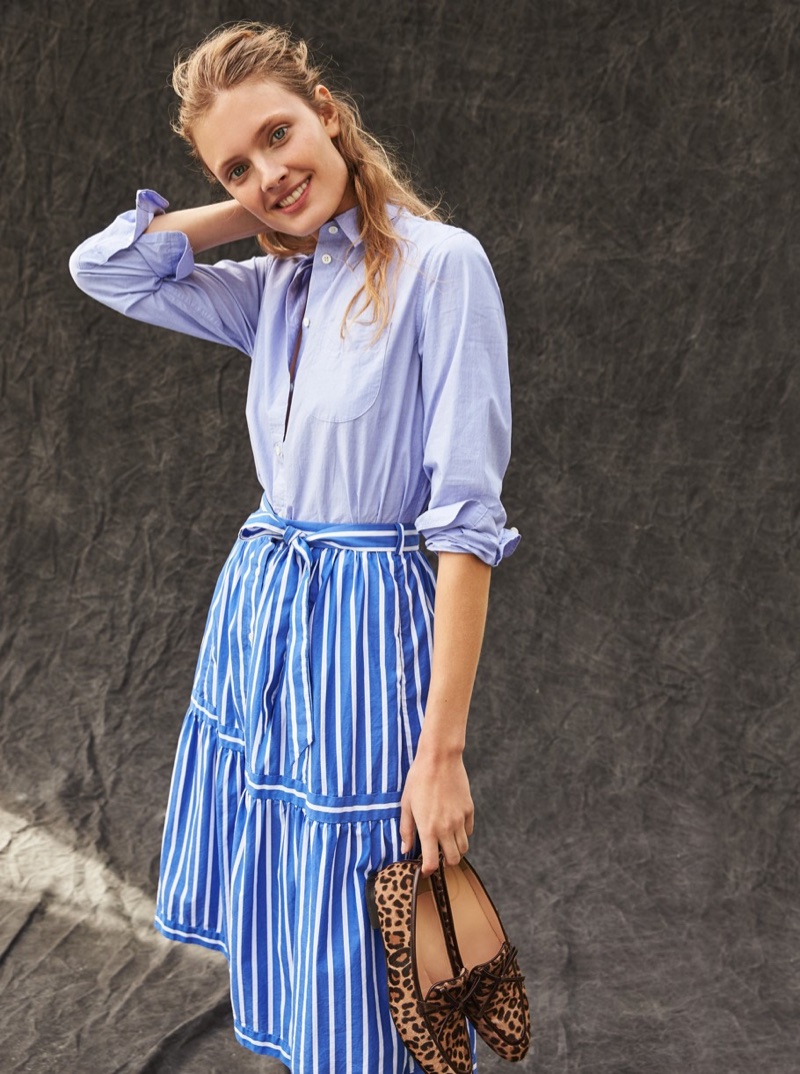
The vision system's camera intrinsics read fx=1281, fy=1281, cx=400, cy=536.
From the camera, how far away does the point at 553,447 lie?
9.42 ft

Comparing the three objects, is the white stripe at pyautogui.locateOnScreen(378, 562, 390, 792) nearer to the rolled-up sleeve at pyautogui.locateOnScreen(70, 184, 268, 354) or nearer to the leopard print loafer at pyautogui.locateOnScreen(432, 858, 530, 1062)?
the leopard print loafer at pyautogui.locateOnScreen(432, 858, 530, 1062)

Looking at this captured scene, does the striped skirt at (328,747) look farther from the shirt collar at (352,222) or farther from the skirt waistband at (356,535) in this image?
the shirt collar at (352,222)

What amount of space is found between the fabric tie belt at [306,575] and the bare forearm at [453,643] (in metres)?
0.12

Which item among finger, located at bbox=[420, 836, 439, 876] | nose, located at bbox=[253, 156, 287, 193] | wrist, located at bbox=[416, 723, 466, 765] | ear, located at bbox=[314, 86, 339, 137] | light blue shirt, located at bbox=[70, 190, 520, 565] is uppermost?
ear, located at bbox=[314, 86, 339, 137]

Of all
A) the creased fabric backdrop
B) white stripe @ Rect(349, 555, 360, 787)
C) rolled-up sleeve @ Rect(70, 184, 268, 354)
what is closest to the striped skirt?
white stripe @ Rect(349, 555, 360, 787)

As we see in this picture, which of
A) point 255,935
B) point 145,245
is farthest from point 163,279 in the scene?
point 255,935

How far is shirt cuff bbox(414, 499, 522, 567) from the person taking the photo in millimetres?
1412

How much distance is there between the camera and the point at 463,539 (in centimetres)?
141

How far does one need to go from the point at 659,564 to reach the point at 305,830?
152cm

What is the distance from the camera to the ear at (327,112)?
5.07 feet

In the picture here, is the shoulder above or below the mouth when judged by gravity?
below

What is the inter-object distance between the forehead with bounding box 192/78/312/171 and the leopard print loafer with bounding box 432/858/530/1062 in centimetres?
88

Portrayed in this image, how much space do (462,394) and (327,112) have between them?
1.37 feet

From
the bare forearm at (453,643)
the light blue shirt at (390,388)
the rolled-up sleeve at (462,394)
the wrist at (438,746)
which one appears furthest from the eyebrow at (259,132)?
the wrist at (438,746)
